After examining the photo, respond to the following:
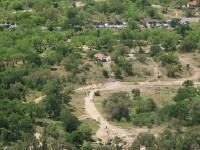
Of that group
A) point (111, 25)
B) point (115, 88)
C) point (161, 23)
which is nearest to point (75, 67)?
point (115, 88)

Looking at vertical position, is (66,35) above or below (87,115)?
above

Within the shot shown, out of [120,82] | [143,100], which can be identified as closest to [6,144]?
[143,100]

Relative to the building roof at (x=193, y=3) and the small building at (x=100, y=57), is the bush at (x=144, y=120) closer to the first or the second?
the small building at (x=100, y=57)

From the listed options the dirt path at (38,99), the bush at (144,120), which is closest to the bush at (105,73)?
the dirt path at (38,99)

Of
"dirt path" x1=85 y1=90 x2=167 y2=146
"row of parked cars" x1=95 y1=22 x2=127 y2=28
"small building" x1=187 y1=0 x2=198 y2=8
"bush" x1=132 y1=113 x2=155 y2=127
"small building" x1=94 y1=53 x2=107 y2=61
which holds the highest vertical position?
"small building" x1=187 y1=0 x2=198 y2=8

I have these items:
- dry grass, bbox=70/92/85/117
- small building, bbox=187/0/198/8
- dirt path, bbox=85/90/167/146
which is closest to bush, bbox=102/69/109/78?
dry grass, bbox=70/92/85/117

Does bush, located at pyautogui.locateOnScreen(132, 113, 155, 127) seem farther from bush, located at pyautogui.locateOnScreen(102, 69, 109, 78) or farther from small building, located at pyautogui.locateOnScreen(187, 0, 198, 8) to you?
small building, located at pyautogui.locateOnScreen(187, 0, 198, 8)

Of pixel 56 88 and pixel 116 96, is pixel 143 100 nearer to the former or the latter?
pixel 116 96

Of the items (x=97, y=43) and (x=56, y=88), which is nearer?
(x=56, y=88)
